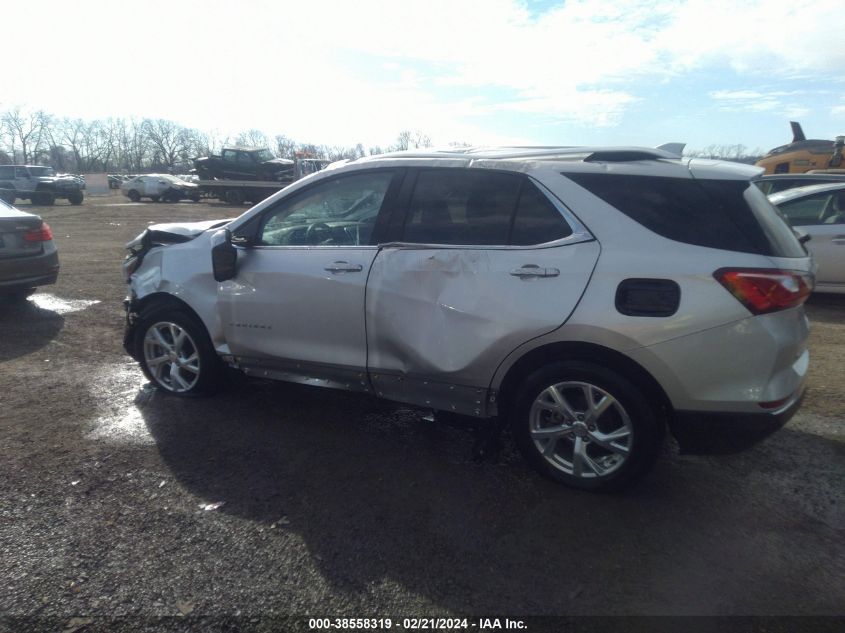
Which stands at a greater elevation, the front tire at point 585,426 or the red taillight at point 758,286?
the red taillight at point 758,286

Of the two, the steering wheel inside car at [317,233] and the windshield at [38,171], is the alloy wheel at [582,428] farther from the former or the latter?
the windshield at [38,171]

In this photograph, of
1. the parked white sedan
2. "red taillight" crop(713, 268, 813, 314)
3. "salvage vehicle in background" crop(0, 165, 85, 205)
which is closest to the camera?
"red taillight" crop(713, 268, 813, 314)

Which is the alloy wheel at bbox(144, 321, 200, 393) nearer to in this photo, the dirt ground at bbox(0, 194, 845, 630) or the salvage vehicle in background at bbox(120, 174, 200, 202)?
the dirt ground at bbox(0, 194, 845, 630)

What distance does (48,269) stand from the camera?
761cm

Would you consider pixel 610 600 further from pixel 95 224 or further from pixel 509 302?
pixel 95 224

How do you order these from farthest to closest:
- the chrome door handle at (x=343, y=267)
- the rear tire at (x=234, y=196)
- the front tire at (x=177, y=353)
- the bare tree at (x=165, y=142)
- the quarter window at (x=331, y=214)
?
1. the bare tree at (x=165, y=142)
2. the rear tire at (x=234, y=196)
3. the front tire at (x=177, y=353)
4. the quarter window at (x=331, y=214)
5. the chrome door handle at (x=343, y=267)

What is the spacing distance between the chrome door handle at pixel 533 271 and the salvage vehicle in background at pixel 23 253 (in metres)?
6.52

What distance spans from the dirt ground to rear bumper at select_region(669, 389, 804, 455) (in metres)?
0.38

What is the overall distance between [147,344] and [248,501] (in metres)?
2.08

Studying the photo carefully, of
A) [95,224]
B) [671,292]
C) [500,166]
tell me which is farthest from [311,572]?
[95,224]

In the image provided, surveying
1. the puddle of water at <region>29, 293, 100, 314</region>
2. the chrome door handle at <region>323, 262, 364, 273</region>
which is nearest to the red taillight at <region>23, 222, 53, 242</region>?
the puddle of water at <region>29, 293, 100, 314</region>

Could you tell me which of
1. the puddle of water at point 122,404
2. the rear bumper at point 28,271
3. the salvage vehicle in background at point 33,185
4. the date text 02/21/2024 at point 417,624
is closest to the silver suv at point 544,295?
the puddle of water at point 122,404

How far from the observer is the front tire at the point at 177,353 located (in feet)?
15.1

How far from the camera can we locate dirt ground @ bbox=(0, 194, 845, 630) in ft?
8.54
